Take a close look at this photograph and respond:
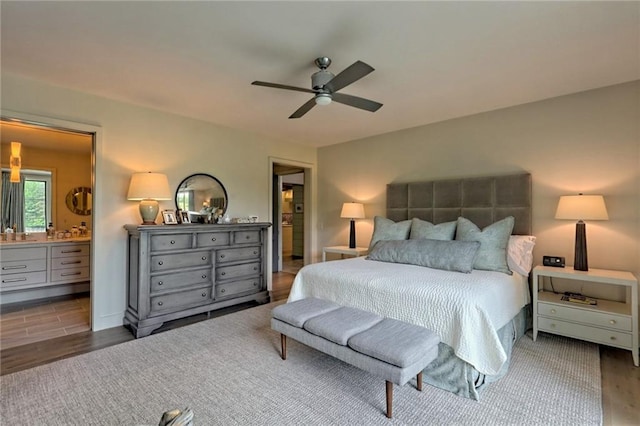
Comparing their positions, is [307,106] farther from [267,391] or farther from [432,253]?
[267,391]

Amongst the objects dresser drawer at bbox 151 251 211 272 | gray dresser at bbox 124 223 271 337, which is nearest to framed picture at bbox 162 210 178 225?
gray dresser at bbox 124 223 271 337

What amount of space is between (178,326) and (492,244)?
3.48 m

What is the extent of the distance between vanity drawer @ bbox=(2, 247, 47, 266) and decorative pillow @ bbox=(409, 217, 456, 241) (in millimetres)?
5231

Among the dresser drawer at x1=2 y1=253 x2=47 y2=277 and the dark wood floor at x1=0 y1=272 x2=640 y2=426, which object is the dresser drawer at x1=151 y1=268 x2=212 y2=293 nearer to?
the dark wood floor at x1=0 y1=272 x2=640 y2=426

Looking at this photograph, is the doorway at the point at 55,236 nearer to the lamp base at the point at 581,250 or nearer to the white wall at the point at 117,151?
the white wall at the point at 117,151

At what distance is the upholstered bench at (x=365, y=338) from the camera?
1.84 meters

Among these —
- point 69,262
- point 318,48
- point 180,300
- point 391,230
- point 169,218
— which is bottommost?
point 180,300

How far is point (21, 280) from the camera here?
4.21 meters

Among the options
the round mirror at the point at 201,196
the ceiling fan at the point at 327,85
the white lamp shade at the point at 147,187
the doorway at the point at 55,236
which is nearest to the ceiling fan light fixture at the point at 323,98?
the ceiling fan at the point at 327,85

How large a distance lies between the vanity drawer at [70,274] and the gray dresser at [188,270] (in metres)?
1.92

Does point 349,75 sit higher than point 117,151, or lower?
higher

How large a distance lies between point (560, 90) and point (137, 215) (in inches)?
193

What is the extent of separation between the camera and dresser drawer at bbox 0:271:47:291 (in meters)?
4.08

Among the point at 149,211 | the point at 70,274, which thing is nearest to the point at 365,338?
the point at 149,211
